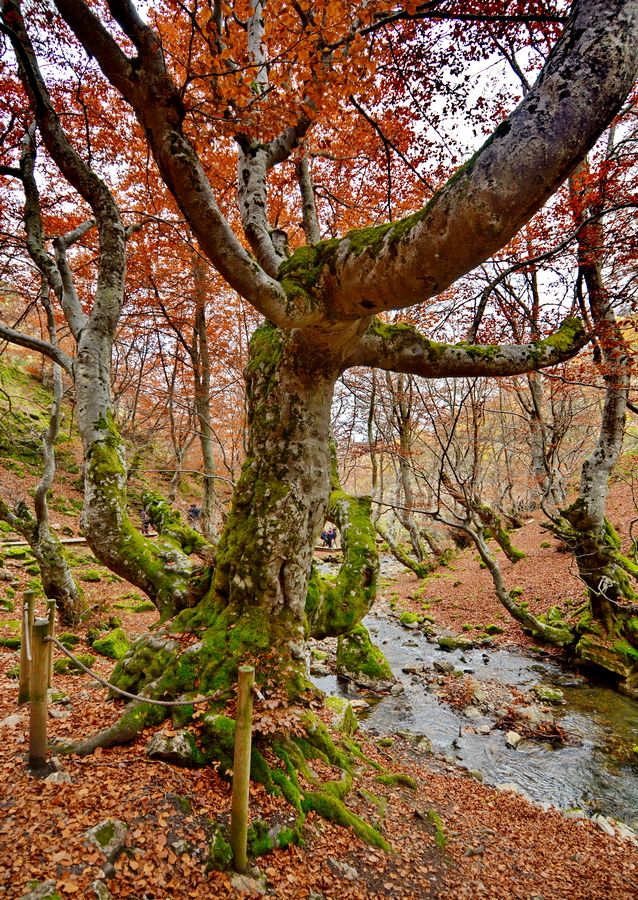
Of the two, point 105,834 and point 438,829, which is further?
point 438,829

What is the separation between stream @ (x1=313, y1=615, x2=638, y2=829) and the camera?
5121 mm

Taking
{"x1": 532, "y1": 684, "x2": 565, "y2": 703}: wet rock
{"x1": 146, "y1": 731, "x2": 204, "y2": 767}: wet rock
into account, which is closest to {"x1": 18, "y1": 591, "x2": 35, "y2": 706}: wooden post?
{"x1": 146, "y1": 731, "x2": 204, "y2": 767}: wet rock

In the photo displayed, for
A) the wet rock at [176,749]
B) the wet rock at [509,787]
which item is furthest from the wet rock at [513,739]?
the wet rock at [176,749]

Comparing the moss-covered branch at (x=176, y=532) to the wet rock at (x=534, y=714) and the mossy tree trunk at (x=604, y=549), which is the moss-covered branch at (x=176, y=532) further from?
the mossy tree trunk at (x=604, y=549)

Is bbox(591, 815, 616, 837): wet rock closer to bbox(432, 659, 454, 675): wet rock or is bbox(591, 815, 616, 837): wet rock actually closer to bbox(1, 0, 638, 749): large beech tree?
bbox(1, 0, 638, 749): large beech tree

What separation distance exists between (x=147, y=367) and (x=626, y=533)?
19.1 meters

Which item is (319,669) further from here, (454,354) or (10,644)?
(454,354)

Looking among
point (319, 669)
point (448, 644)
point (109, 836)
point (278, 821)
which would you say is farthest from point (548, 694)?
point (109, 836)

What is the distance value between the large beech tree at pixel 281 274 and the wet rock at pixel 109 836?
961 millimetres

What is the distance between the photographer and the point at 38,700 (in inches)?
110

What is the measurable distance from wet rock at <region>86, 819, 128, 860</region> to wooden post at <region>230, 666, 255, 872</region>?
0.66 metres

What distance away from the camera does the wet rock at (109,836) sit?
2.24m

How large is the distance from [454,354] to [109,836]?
460cm

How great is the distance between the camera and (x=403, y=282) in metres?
2.62
